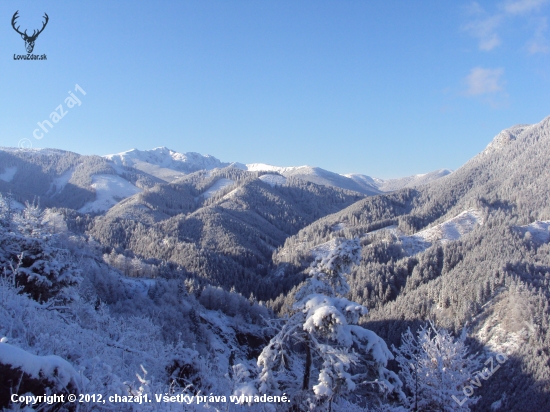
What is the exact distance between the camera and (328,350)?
11.3 m

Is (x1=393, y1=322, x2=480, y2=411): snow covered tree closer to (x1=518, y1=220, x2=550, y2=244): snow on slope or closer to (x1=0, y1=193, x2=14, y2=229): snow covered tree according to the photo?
(x1=0, y1=193, x2=14, y2=229): snow covered tree

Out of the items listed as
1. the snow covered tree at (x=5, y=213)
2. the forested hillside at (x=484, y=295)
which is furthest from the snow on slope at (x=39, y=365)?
the forested hillside at (x=484, y=295)

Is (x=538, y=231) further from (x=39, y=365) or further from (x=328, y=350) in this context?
(x=39, y=365)

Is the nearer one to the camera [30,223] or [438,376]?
[438,376]

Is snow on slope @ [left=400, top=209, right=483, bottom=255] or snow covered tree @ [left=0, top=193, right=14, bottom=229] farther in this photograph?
snow on slope @ [left=400, top=209, right=483, bottom=255]

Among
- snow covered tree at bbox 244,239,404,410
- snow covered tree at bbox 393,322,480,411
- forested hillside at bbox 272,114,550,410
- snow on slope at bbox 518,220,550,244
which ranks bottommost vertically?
forested hillside at bbox 272,114,550,410

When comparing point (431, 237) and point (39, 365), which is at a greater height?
point (431, 237)

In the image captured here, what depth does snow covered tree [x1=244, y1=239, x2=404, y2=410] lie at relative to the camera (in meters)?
10.7

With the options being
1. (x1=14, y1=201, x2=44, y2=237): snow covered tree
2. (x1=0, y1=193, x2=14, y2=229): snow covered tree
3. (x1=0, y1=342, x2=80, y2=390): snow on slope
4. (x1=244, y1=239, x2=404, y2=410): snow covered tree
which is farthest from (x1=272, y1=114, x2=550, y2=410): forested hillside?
(x1=0, y1=342, x2=80, y2=390): snow on slope

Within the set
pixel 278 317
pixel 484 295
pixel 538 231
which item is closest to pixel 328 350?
pixel 278 317

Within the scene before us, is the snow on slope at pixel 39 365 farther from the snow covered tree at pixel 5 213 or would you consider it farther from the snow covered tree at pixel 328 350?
the snow covered tree at pixel 5 213

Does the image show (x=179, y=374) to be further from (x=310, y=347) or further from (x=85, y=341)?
(x=310, y=347)

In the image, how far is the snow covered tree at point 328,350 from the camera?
422 inches

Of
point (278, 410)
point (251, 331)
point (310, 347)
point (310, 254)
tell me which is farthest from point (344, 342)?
point (310, 254)
